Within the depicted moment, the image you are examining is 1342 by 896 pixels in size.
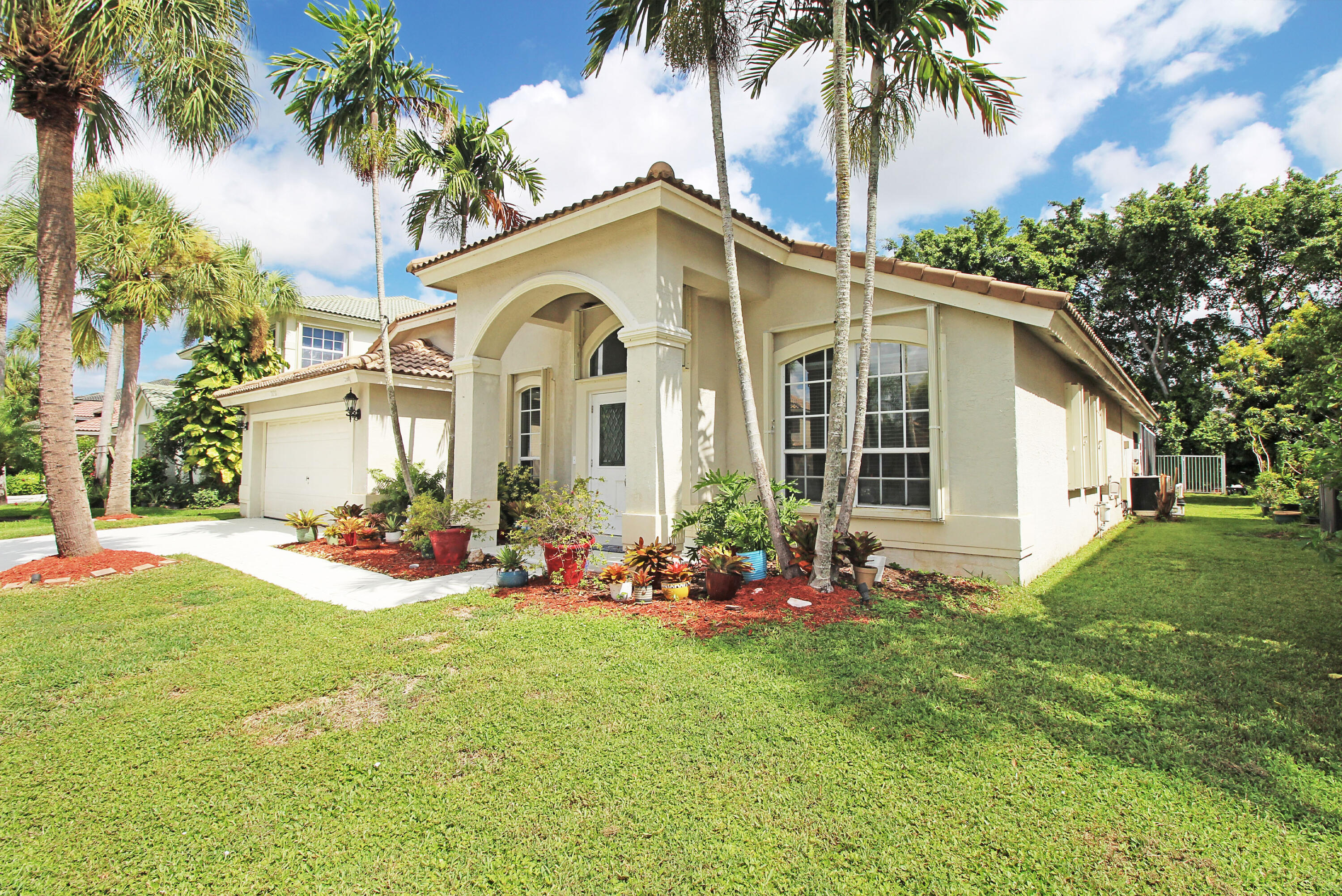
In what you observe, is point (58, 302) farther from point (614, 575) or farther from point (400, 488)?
point (614, 575)

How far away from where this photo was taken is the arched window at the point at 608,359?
32.5 feet

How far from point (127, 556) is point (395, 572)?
4.14m

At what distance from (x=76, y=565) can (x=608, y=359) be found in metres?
7.71

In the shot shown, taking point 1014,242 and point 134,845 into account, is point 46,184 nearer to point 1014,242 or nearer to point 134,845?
point 134,845

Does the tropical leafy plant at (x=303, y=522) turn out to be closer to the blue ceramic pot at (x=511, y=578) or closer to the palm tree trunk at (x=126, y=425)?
the blue ceramic pot at (x=511, y=578)

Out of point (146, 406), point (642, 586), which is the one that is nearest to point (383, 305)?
point (642, 586)

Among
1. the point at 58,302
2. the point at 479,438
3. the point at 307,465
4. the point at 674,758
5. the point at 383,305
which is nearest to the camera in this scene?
the point at 674,758

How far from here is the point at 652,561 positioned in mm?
6219

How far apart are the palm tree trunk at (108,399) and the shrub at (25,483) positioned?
444 inches

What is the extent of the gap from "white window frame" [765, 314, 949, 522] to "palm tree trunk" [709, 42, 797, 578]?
1.10 m

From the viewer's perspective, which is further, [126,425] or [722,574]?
[126,425]

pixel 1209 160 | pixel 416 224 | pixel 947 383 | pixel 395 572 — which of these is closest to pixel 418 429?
pixel 416 224

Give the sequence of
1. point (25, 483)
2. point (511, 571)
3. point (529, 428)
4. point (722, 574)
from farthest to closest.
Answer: point (25, 483)
point (529, 428)
point (511, 571)
point (722, 574)

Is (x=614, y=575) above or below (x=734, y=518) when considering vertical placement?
below
